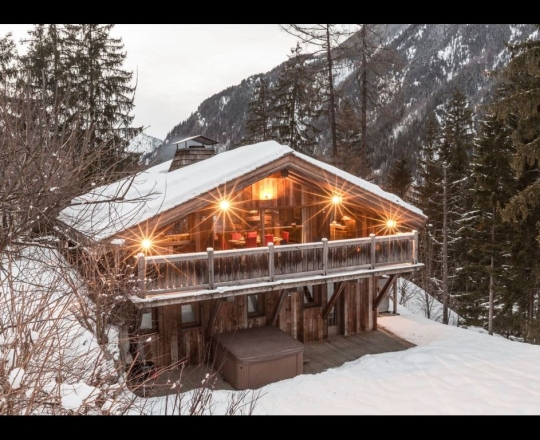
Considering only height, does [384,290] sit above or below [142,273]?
below

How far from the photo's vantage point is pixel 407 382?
1221 cm

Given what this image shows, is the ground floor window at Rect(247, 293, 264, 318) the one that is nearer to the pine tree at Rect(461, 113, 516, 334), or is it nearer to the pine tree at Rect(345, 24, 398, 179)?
the pine tree at Rect(461, 113, 516, 334)

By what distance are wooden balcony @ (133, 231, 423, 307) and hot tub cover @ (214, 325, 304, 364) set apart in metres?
1.63

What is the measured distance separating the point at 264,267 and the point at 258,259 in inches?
11.9

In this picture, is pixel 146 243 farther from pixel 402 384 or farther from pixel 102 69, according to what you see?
pixel 102 69

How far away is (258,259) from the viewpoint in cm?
1261

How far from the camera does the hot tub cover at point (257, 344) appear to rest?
12086mm

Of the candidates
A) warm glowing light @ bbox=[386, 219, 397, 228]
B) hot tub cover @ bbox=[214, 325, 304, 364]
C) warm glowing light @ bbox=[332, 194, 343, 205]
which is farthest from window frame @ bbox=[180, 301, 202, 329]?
warm glowing light @ bbox=[386, 219, 397, 228]

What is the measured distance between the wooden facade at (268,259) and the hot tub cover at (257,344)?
48 centimetres

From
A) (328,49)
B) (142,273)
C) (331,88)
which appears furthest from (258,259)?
(328,49)

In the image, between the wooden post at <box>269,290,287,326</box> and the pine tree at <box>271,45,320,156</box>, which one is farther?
the pine tree at <box>271,45,320,156</box>

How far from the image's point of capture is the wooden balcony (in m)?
11.2

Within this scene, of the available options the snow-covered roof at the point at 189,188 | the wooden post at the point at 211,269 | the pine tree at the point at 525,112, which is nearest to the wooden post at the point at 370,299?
the snow-covered roof at the point at 189,188
